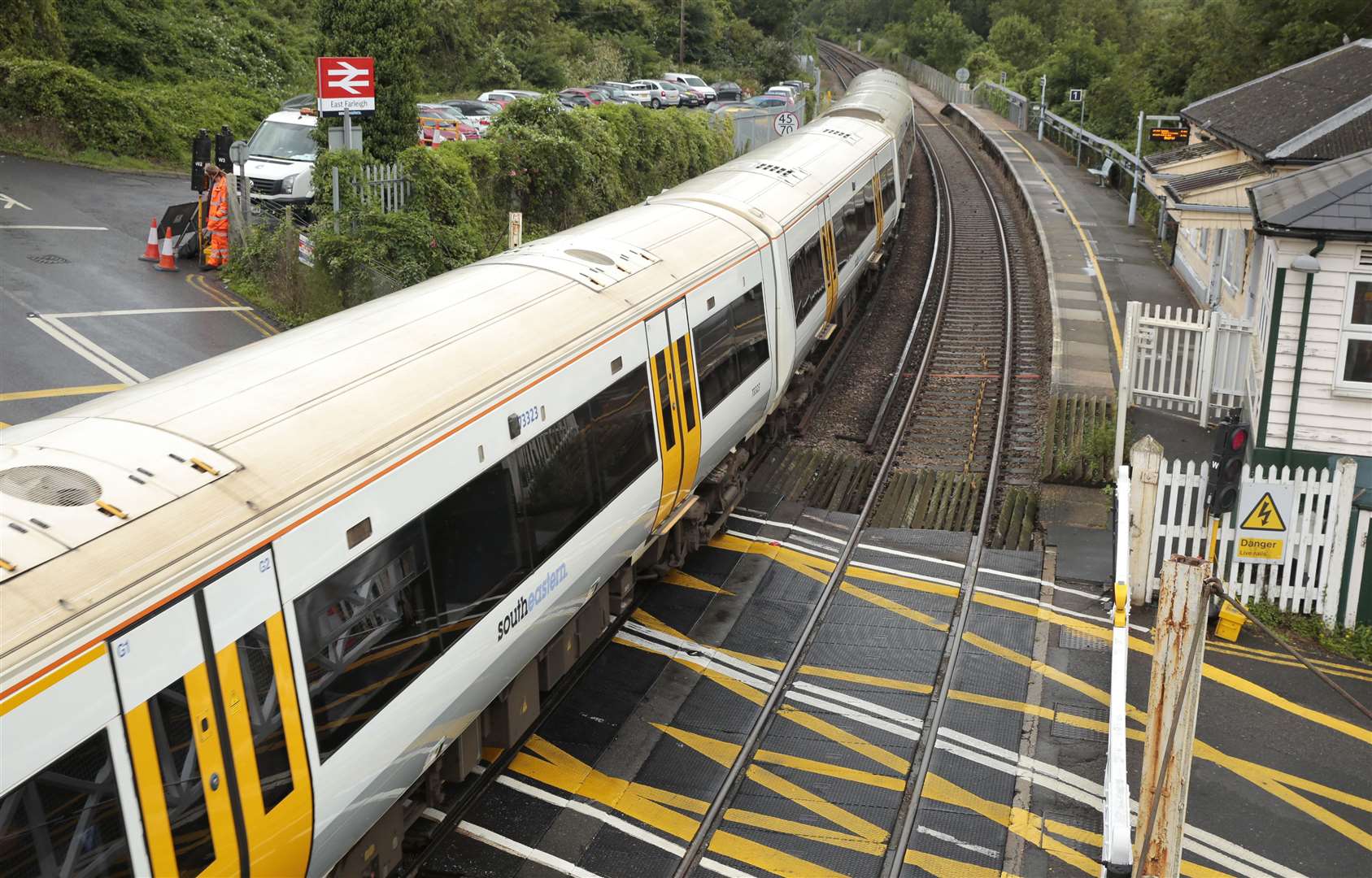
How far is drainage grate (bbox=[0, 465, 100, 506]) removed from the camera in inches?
200

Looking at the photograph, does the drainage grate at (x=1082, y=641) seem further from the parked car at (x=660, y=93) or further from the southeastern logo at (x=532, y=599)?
the parked car at (x=660, y=93)

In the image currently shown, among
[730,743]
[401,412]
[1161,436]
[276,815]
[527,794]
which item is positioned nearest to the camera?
[276,815]

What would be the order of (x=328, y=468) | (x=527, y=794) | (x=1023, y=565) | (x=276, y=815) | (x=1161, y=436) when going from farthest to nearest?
1. (x=1161, y=436)
2. (x=1023, y=565)
3. (x=527, y=794)
4. (x=328, y=468)
5. (x=276, y=815)

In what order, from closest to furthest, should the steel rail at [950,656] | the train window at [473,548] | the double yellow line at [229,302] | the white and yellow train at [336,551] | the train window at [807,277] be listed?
the white and yellow train at [336,551]
the train window at [473,548]
the steel rail at [950,656]
the train window at [807,277]
the double yellow line at [229,302]

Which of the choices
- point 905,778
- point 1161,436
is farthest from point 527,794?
point 1161,436

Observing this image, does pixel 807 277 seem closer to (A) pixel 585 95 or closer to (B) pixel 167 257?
(B) pixel 167 257

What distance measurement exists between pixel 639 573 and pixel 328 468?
5868mm

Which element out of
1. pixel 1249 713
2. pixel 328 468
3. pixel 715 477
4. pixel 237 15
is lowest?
pixel 1249 713

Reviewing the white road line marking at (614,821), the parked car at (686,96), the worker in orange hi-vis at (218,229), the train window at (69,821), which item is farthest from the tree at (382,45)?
the parked car at (686,96)

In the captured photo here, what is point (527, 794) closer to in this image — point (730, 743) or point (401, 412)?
point (730, 743)

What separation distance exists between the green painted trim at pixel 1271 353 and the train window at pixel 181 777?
401 inches

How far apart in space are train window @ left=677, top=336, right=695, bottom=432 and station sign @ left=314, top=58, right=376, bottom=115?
29.5 ft

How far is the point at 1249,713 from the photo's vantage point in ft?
31.7

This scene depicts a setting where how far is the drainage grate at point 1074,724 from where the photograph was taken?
30.3 feet
